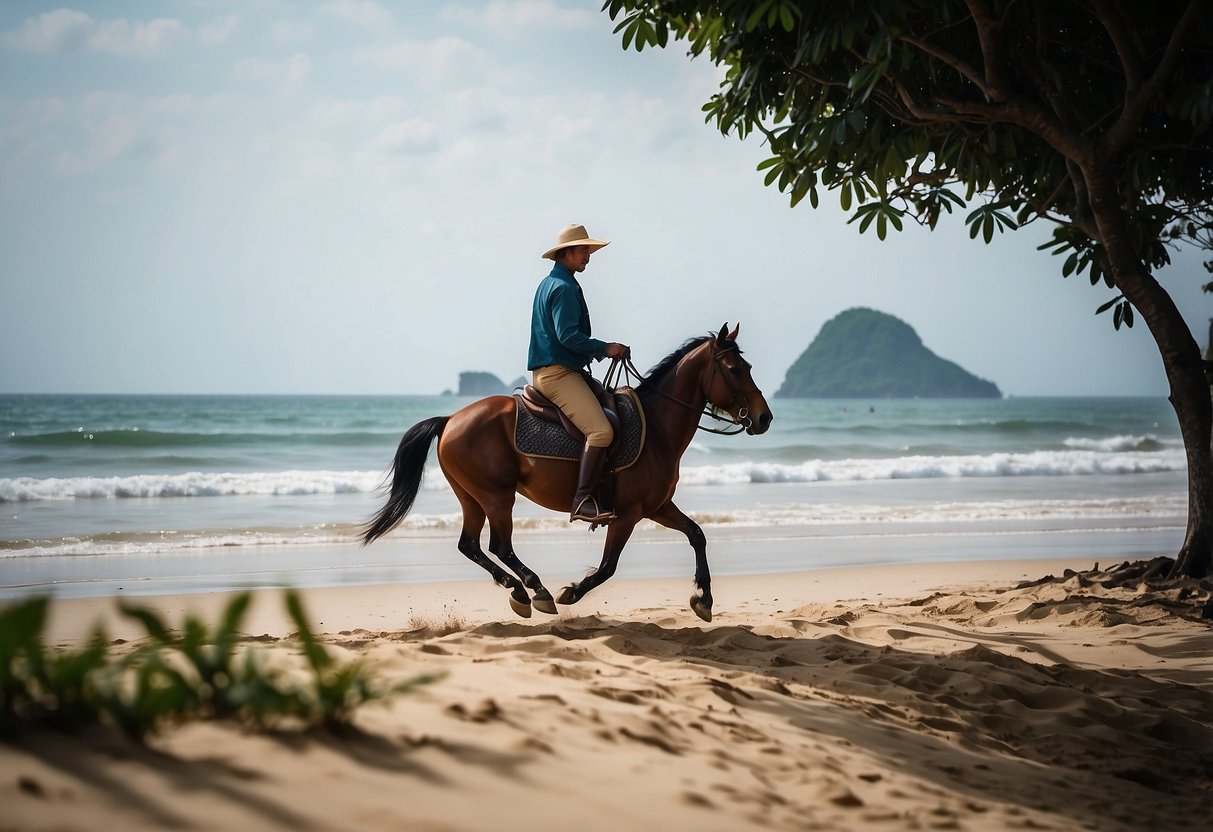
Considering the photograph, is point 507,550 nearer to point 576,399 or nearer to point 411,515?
point 576,399

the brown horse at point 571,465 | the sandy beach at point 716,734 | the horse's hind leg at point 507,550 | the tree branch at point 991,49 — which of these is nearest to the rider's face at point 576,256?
the brown horse at point 571,465

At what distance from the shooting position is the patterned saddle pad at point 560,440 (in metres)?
6.88

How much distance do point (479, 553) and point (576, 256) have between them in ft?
7.09

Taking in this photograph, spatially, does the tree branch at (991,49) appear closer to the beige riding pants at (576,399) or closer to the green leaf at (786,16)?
the green leaf at (786,16)

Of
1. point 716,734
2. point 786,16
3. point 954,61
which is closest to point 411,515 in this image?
point 954,61

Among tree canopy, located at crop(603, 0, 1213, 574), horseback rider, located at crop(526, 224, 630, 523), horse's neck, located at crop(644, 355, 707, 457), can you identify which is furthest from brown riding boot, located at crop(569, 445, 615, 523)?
tree canopy, located at crop(603, 0, 1213, 574)

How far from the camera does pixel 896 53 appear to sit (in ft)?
25.3

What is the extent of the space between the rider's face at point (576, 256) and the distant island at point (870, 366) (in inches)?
4668

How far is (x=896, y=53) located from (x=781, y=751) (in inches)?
233

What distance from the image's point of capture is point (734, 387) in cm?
707

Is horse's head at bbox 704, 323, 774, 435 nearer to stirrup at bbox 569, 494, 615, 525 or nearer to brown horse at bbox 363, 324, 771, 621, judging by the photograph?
brown horse at bbox 363, 324, 771, 621

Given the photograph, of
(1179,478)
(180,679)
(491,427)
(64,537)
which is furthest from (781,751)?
(1179,478)

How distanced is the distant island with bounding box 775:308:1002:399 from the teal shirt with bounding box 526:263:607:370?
11867 centimetres

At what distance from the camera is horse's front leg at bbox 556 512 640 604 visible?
22.6 ft
